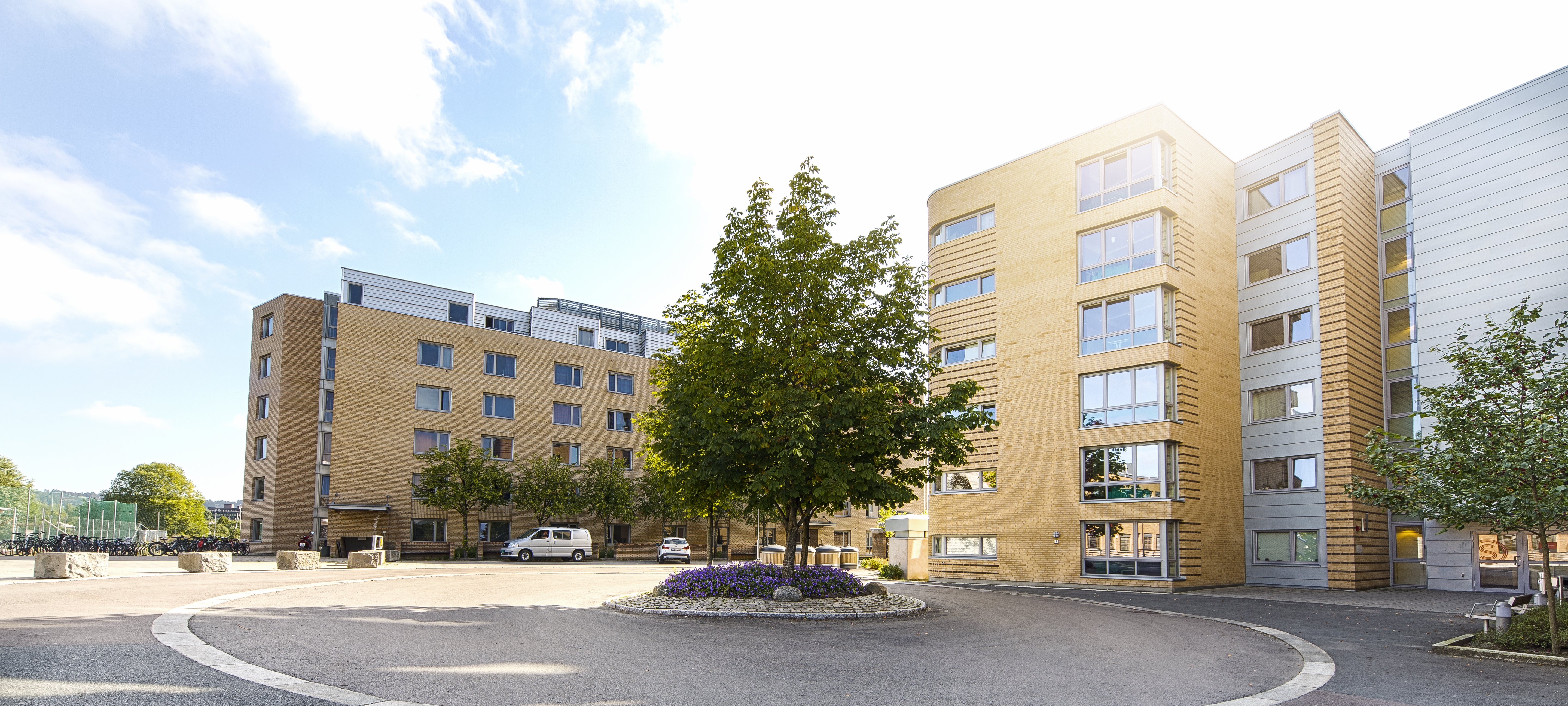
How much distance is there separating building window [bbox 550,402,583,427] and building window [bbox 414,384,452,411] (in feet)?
21.3

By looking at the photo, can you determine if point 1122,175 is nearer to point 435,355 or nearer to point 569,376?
point 569,376

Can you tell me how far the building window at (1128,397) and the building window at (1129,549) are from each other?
3.01 metres

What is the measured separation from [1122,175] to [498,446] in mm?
37256

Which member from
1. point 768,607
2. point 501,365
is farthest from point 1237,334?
point 501,365

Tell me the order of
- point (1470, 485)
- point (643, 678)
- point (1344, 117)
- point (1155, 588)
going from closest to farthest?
point (643, 678) → point (1470, 485) → point (1155, 588) → point (1344, 117)

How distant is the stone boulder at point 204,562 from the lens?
2514 cm

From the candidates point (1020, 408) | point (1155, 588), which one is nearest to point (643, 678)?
point (1155, 588)

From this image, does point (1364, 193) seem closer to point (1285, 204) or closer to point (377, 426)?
point (1285, 204)

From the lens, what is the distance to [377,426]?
1820 inches

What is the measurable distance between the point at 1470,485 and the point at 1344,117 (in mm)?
19939

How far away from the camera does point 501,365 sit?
172 ft

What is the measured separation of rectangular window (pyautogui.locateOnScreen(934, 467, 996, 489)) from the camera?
29.8 metres

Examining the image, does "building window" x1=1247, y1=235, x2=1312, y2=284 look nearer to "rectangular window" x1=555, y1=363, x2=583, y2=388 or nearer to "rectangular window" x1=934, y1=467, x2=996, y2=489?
"rectangular window" x1=934, y1=467, x2=996, y2=489

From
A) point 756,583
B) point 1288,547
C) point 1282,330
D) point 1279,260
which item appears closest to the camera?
point 756,583
